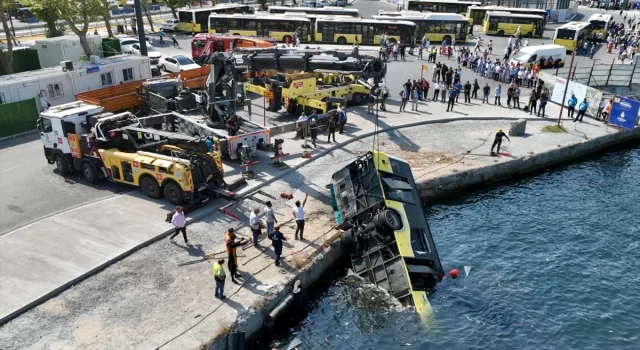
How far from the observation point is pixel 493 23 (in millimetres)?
55000

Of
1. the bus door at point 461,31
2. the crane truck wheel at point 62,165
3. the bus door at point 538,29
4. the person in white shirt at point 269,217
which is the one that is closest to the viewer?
the person in white shirt at point 269,217

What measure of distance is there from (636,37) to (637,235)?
38.5 meters

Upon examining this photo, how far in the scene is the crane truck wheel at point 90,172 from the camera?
20391mm

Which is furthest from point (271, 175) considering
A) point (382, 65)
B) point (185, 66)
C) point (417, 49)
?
point (417, 49)

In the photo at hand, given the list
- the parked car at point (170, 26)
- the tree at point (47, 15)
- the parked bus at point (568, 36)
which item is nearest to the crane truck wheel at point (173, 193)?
the tree at point (47, 15)

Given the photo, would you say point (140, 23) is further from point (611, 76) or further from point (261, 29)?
point (611, 76)

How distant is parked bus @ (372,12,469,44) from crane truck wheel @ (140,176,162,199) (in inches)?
1483

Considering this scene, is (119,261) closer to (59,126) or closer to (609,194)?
(59,126)

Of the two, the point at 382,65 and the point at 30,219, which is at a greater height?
the point at 382,65

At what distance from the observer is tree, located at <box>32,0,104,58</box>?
37.2 metres

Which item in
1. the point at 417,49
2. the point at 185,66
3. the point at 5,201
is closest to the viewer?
the point at 5,201

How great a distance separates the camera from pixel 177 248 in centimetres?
1633

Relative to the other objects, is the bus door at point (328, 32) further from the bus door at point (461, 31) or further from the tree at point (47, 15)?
the tree at point (47, 15)

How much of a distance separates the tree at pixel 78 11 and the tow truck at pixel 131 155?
59.1 feet
